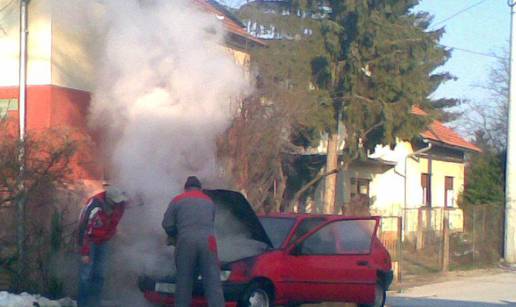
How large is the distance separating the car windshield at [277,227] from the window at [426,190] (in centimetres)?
2364

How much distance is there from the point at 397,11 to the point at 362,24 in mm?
1473

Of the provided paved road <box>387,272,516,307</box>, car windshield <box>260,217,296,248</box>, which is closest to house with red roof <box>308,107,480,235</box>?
paved road <box>387,272,516,307</box>

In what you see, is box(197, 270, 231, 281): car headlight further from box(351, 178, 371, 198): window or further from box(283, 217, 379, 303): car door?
box(351, 178, 371, 198): window

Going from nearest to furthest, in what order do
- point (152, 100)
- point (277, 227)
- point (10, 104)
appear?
point (152, 100)
point (277, 227)
point (10, 104)

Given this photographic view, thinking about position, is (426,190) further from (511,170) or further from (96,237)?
(96,237)

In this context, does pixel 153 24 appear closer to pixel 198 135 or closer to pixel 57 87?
pixel 198 135

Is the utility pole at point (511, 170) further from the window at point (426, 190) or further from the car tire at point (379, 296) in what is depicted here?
the car tire at point (379, 296)

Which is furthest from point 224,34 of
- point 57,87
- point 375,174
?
point 375,174

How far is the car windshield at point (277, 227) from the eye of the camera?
42.4ft

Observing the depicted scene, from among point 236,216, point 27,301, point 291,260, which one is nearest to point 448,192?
point 291,260

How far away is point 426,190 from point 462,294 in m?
19.1

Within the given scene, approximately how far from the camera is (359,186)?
31.5m

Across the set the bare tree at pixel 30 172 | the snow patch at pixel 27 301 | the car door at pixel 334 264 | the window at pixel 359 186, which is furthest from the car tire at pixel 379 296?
the window at pixel 359 186

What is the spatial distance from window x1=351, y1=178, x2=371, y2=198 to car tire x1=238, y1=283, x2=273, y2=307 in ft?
59.3
